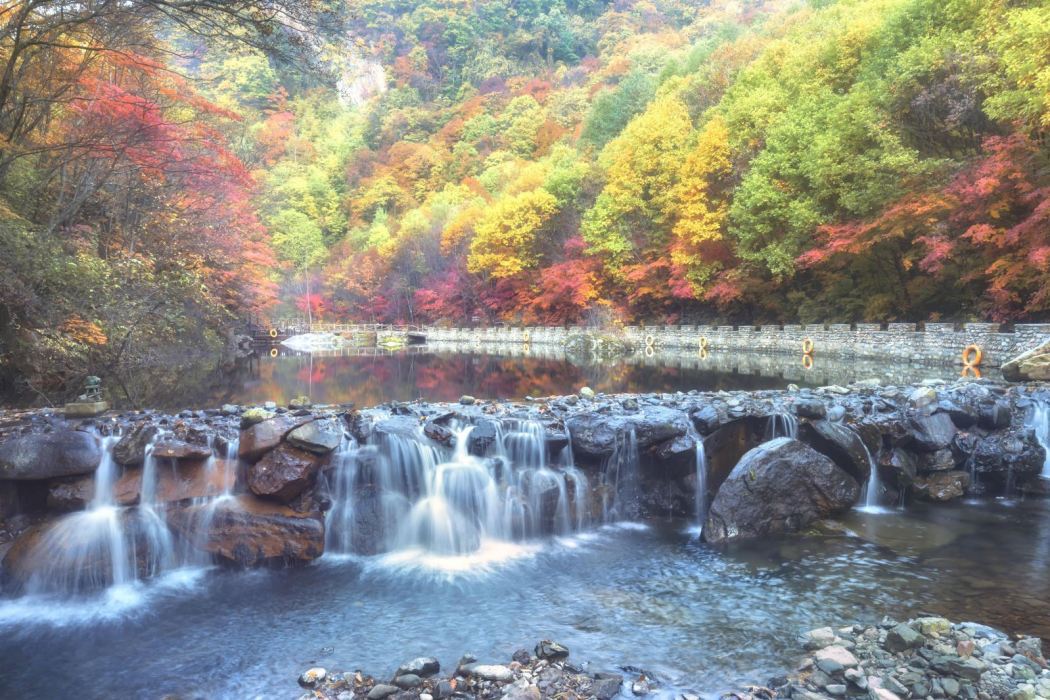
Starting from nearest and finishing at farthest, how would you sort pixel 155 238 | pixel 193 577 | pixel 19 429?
pixel 193 577, pixel 19 429, pixel 155 238

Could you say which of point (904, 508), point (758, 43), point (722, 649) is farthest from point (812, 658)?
point (758, 43)

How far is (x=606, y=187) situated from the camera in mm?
38844

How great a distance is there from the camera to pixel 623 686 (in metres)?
4.35

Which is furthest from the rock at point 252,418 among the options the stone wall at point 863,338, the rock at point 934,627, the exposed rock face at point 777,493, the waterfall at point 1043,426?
the stone wall at point 863,338

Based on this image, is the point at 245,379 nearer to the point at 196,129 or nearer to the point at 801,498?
the point at 196,129

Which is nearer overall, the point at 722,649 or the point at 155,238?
the point at 722,649

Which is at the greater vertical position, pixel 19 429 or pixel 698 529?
pixel 19 429

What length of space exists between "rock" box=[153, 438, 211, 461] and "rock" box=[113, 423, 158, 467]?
0.44ft

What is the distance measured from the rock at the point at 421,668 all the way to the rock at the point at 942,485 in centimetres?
781

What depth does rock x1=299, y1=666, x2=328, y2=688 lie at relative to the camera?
454 centimetres

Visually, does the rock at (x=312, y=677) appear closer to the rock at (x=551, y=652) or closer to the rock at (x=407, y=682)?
the rock at (x=407, y=682)

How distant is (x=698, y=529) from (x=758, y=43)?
4100 centimetres

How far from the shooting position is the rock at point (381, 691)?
4211 millimetres

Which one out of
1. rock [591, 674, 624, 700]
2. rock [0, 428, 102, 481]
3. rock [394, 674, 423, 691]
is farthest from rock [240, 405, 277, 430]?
rock [591, 674, 624, 700]
